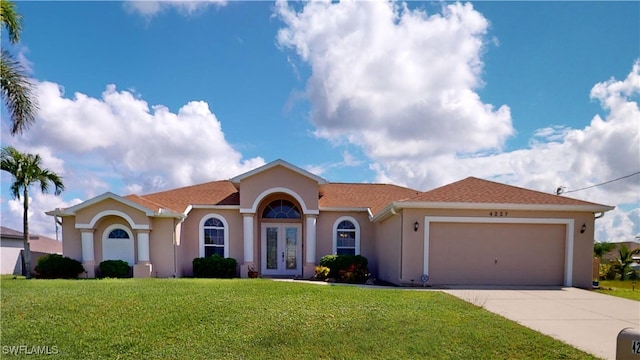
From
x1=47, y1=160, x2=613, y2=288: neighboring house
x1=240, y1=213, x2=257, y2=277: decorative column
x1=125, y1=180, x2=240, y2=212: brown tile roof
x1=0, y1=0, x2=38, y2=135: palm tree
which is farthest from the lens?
x1=125, y1=180, x2=240, y2=212: brown tile roof

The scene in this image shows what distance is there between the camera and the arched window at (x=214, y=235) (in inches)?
646

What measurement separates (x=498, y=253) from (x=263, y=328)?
10239 millimetres

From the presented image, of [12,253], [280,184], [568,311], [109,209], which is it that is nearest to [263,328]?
[568,311]

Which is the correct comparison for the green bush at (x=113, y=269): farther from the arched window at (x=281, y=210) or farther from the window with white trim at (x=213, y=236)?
the arched window at (x=281, y=210)

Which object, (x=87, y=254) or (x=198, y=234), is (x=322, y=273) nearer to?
(x=198, y=234)

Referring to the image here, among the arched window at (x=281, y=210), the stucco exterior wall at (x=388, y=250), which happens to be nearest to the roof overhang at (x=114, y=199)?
the arched window at (x=281, y=210)

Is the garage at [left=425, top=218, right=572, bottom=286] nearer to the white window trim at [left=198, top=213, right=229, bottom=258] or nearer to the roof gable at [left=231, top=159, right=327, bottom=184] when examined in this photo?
the roof gable at [left=231, top=159, right=327, bottom=184]

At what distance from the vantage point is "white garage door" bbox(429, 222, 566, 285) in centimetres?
1291

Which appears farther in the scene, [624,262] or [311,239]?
[624,262]

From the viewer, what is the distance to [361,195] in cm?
1869

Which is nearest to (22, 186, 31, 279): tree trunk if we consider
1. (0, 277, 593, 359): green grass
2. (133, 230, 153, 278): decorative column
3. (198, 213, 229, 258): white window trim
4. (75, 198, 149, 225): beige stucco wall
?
(75, 198, 149, 225): beige stucco wall

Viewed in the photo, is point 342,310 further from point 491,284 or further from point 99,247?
point 99,247

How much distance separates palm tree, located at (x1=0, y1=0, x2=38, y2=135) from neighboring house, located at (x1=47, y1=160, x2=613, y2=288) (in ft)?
19.1

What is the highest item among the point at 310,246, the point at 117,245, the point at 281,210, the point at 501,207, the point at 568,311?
the point at 281,210
